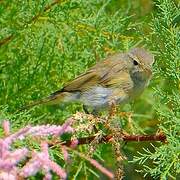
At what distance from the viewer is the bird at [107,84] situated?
10.1 ft

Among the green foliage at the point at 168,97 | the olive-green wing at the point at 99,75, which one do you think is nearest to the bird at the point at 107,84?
the olive-green wing at the point at 99,75

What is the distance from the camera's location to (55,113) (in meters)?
3.31

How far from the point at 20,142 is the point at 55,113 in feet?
3.63

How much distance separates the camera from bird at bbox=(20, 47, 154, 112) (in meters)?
3.08

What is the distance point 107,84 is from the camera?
3266 mm

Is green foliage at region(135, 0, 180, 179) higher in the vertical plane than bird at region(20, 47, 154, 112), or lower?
higher

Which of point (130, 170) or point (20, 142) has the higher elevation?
point (20, 142)

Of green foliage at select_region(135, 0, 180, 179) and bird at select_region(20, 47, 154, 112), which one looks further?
bird at select_region(20, 47, 154, 112)

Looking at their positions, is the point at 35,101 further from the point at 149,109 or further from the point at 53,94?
the point at 149,109

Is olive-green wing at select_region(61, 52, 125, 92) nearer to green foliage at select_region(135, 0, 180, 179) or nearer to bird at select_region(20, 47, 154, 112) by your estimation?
bird at select_region(20, 47, 154, 112)

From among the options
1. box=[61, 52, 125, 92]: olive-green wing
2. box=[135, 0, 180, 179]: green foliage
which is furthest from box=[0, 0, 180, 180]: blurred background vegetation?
box=[135, 0, 180, 179]: green foliage

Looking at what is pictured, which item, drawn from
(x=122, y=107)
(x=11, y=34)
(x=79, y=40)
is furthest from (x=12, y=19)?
(x=122, y=107)

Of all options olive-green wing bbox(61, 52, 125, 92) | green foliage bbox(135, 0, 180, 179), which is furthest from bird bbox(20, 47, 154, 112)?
green foliage bbox(135, 0, 180, 179)

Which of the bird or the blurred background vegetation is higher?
the blurred background vegetation
